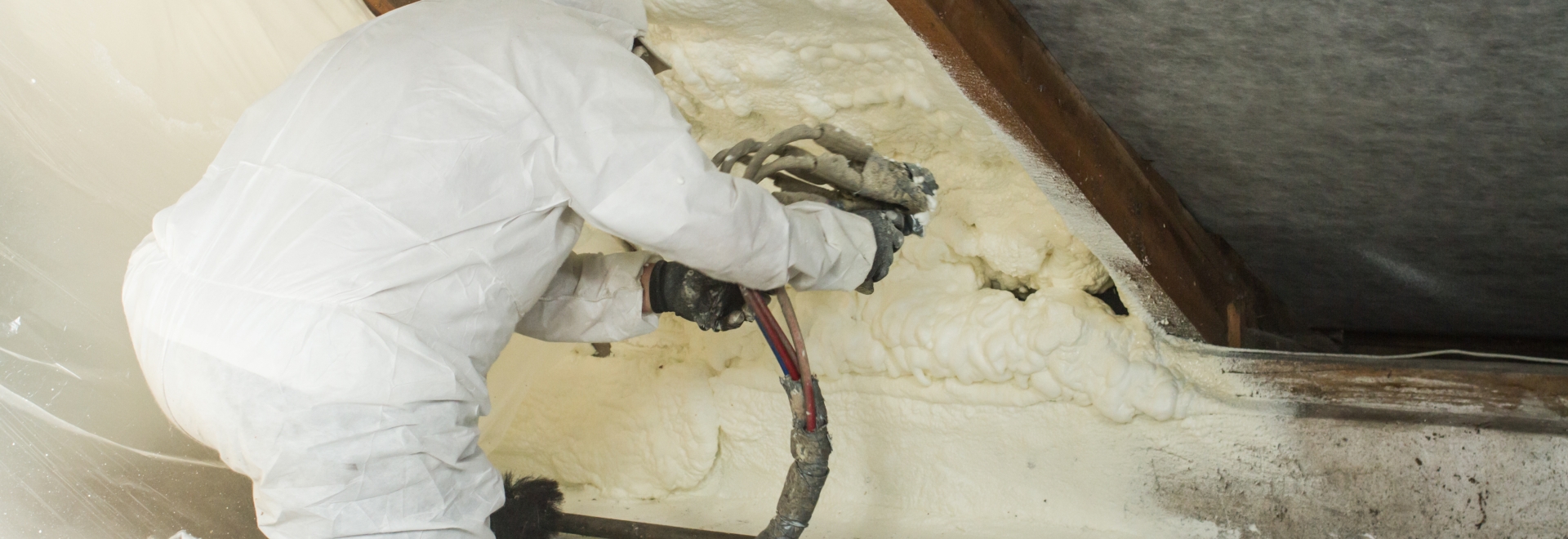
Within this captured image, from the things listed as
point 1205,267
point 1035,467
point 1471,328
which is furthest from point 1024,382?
point 1471,328

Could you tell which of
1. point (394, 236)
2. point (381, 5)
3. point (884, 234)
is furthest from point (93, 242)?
point (884, 234)

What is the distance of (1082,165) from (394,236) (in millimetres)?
958

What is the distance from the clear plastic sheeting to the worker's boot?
48 cm

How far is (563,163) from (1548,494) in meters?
1.41

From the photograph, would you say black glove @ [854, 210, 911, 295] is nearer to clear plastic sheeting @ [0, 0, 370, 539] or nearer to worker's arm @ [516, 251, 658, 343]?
worker's arm @ [516, 251, 658, 343]

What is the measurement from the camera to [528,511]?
1.62 meters

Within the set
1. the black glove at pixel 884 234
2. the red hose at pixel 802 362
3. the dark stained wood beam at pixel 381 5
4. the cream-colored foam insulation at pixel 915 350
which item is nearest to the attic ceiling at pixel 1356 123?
the cream-colored foam insulation at pixel 915 350

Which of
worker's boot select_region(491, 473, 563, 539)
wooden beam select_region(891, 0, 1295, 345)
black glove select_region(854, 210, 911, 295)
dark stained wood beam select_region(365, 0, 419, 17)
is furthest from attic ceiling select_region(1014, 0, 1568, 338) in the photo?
dark stained wood beam select_region(365, 0, 419, 17)

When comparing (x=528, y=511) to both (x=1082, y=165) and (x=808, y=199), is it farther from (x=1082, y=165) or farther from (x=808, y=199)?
(x=1082, y=165)

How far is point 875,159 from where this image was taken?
150 centimetres

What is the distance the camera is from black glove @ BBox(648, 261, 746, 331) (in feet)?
4.77

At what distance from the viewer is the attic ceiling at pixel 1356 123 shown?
124 centimetres

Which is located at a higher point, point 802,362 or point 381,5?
point 381,5

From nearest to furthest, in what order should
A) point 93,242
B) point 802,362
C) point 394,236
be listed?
point 394,236
point 802,362
point 93,242
